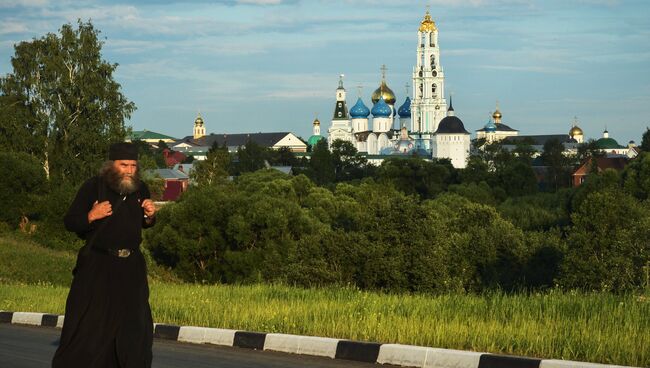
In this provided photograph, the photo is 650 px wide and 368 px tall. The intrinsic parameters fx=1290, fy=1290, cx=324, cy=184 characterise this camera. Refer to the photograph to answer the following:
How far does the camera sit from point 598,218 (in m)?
53.8

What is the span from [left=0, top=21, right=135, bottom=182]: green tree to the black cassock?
54.1 meters

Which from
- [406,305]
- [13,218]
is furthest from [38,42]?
[406,305]

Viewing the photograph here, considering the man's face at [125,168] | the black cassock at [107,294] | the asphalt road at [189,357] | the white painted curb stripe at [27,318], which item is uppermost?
the man's face at [125,168]

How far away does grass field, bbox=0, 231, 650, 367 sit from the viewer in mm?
9922

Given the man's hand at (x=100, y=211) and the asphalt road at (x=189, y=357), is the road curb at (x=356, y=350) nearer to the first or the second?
the asphalt road at (x=189, y=357)

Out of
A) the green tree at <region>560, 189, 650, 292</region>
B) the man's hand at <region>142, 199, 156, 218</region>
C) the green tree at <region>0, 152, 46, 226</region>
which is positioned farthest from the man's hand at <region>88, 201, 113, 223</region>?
the green tree at <region>0, 152, 46, 226</region>

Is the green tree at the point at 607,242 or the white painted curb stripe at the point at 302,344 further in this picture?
the green tree at the point at 607,242

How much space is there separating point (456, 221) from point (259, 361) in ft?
162

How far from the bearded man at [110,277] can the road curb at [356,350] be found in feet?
9.63

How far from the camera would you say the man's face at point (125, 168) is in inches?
303

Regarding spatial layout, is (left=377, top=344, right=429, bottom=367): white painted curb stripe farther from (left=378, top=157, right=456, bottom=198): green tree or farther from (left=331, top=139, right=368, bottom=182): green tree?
(left=331, top=139, right=368, bottom=182): green tree

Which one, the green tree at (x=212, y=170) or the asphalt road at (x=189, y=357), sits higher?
the green tree at (x=212, y=170)

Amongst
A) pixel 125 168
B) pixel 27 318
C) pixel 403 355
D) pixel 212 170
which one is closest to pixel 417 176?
pixel 212 170

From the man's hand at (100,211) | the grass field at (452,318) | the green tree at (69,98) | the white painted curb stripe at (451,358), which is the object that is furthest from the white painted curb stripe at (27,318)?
the green tree at (69,98)
